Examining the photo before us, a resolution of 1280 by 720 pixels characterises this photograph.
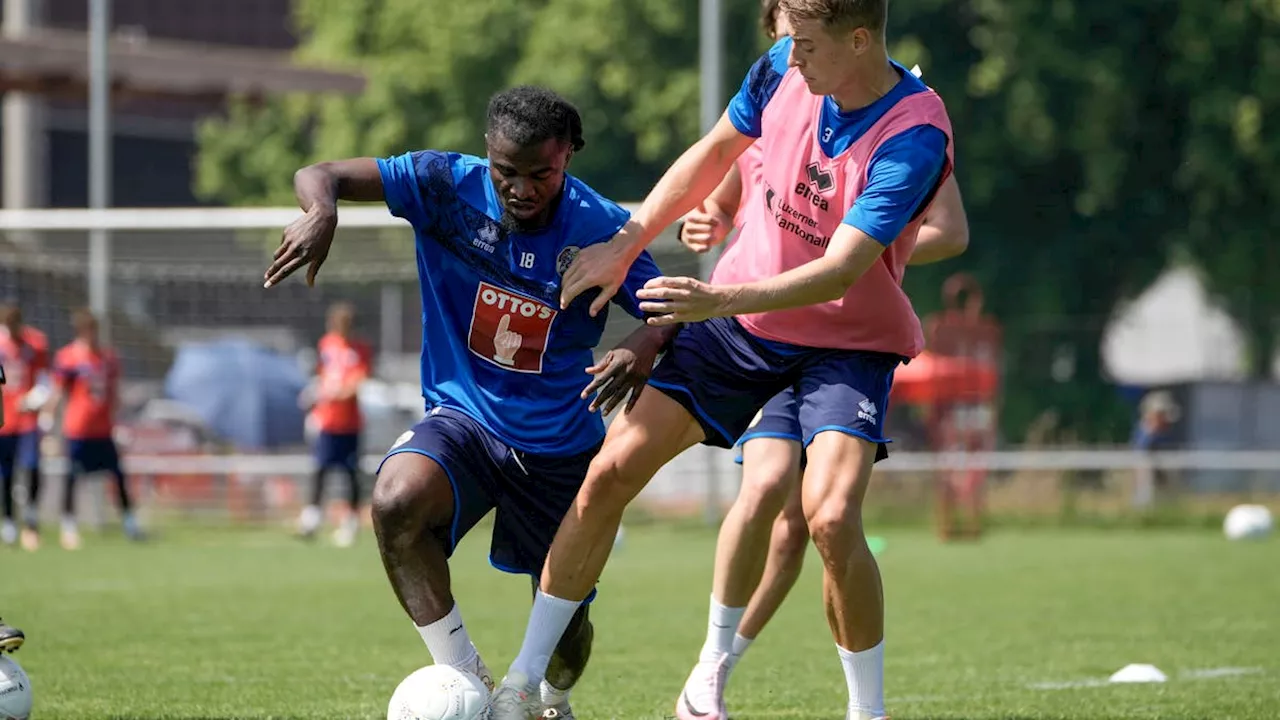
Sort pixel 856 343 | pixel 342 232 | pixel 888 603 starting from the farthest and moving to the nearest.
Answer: pixel 342 232, pixel 888 603, pixel 856 343

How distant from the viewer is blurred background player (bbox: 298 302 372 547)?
17203 millimetres

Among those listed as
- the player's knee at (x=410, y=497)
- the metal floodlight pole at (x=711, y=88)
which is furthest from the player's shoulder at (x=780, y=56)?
the metal floodlight pole at (x=711, y=88)

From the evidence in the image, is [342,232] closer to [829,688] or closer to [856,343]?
[829,688]

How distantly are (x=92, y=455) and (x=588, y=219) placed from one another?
12260 mm

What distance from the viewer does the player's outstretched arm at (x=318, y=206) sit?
16.6ft

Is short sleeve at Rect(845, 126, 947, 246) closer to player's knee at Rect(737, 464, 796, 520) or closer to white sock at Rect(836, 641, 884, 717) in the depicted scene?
player's knee at Rect(737, 464, 796, 520)

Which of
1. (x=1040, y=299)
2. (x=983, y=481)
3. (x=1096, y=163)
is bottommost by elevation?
(x=983, y=481)

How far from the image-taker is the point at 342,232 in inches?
736

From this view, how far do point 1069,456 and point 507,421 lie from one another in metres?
16.7

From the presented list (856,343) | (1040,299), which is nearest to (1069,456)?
(1040,299)

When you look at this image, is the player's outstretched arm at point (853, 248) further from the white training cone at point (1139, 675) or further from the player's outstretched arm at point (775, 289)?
the white training cone at point (1139, 675)

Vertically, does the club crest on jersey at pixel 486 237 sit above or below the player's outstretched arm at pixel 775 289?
above

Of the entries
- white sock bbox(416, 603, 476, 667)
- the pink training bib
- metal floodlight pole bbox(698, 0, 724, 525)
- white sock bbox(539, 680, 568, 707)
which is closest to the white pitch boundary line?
the pink training bib

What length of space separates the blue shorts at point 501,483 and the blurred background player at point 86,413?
1173cm
